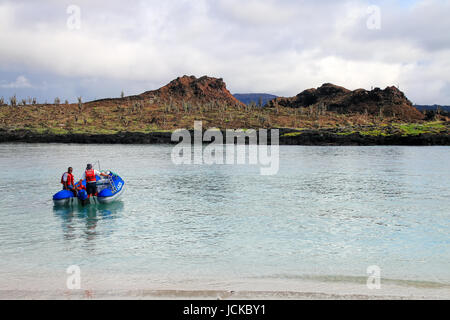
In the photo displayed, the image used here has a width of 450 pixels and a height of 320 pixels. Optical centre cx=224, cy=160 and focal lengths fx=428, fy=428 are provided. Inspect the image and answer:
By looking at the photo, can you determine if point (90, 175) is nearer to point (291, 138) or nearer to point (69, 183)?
point (69, 183)

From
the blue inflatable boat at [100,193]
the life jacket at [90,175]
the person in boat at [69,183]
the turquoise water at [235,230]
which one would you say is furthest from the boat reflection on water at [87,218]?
the life jacket at [90,175]

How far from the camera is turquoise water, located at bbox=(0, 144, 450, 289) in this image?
44.1ft

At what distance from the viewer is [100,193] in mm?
23438

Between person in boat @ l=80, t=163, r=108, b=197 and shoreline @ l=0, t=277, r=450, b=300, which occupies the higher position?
person in boat @ l=80, t=163, r=108, b=197

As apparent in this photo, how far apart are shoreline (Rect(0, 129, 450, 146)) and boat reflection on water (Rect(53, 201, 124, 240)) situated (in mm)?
74965

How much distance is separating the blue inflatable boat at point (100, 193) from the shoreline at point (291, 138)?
242 ft

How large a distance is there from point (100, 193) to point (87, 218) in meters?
2.41

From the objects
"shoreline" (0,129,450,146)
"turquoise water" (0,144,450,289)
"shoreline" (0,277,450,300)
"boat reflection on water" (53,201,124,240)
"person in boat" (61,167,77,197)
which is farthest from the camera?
"shoreline" (0,129,450,146)

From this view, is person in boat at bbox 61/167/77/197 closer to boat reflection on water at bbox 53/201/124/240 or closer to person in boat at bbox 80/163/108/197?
person in boat at bbox 80/163/108/197

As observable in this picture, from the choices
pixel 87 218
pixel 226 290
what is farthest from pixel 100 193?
pixel 226 290

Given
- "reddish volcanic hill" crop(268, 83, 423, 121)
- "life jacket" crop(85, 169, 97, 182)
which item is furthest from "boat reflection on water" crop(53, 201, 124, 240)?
"reddish volcanic hill" crop(268, 83, 423, 121)

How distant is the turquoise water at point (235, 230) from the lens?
1343 centimetres

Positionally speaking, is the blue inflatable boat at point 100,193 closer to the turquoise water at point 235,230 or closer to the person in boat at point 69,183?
the person in boat at point 69,183
